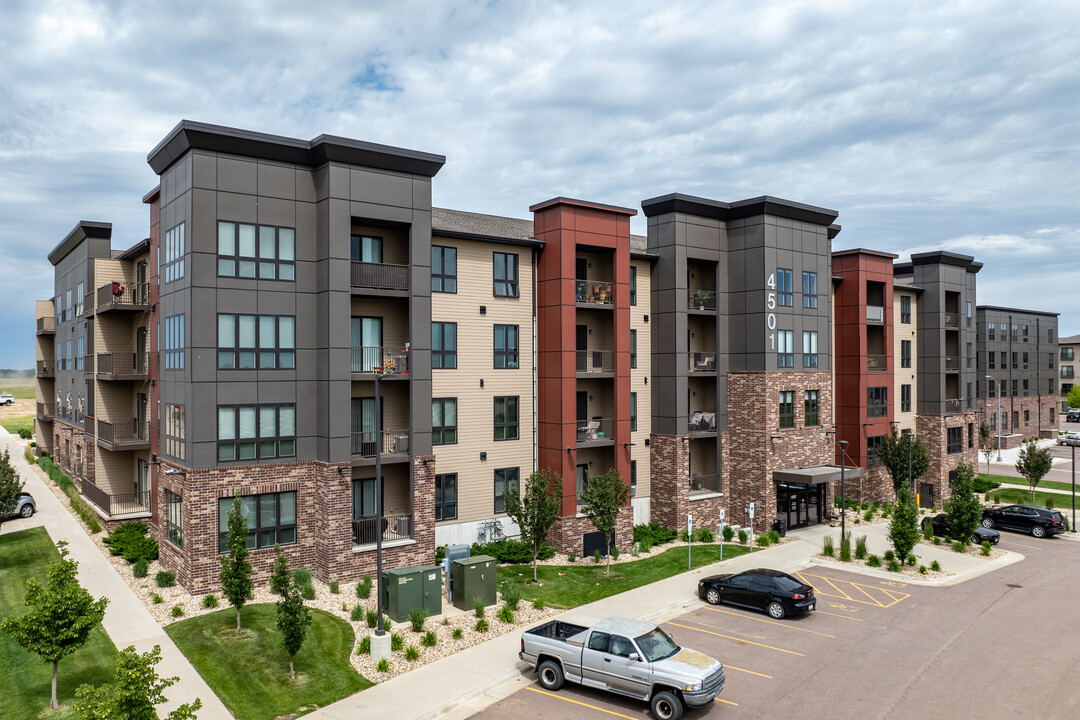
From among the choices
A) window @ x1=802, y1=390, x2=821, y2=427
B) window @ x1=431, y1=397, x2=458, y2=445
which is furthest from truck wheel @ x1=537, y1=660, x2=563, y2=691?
window @ x1=802, y1=390, x2=821, y2=427

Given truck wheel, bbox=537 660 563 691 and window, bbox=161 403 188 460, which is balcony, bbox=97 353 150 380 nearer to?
window, bbox=161 403 188 460

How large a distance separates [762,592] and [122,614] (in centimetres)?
2049

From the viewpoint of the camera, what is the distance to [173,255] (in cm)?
2525

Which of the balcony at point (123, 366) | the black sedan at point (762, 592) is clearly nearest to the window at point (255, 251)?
the balcony at point (123, 366)

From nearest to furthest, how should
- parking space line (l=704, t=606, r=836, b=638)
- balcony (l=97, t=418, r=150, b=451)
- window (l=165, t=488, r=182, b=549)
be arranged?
parking space line (l=704, t=606, r=836, b=638) < window (l=165, t=488, r=182, b=549) < balcony (l=97, t=418, r=150, b=451)

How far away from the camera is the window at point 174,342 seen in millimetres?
24438

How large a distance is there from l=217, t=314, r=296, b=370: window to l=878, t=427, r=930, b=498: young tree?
3578 centimetres

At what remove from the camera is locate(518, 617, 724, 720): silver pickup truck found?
15695mm

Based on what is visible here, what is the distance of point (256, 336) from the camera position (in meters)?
24.7

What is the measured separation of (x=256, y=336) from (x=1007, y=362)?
75164 millimetres

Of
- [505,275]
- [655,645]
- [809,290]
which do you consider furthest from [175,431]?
[809,290]

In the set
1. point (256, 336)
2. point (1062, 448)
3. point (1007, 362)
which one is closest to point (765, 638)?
point (256, 336)

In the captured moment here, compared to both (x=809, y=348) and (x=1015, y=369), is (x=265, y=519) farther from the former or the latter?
(x=1015, y=369)

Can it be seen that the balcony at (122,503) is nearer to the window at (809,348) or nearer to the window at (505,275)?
the window at (505,275)
